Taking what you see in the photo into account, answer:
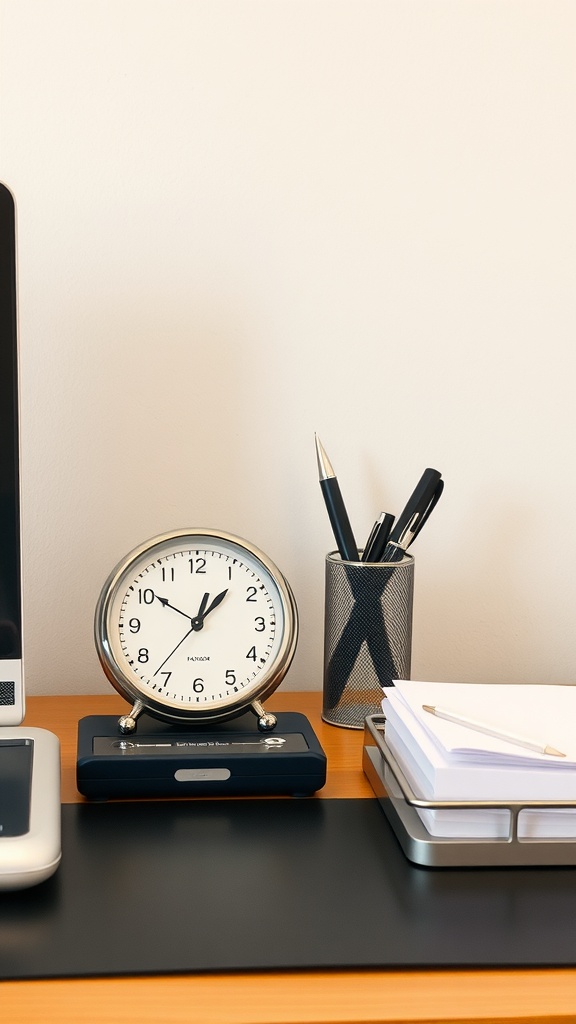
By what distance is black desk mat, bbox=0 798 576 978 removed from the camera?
481 millimetres

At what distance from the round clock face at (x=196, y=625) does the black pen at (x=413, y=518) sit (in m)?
0.14

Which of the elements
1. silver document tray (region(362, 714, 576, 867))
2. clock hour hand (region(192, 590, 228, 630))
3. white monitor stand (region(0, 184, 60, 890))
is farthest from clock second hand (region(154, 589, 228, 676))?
silver document tray (region(362, 714, 576, 867))

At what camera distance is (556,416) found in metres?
0.98

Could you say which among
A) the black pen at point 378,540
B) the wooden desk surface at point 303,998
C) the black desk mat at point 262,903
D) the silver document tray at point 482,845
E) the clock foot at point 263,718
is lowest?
the wooden desk surface at point 303,998

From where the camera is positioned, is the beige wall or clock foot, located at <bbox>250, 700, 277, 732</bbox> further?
the beige wall

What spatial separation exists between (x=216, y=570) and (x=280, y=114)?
0.46m

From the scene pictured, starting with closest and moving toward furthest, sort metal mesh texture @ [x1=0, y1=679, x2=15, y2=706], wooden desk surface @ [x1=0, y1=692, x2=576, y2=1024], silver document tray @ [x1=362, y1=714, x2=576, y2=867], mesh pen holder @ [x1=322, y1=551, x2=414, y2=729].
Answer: wooden desk surface @ [x1=0, y1=692, x2=576, y2=1024]
silver document tray @ [x1=362, y1=714, x2=576, y2=867]
metal mesh texture @ [x1=0, y1=679, x2=15, y2=706]
mesh pen holder @ [x1=322, y1=551, x2=414, y2=729]

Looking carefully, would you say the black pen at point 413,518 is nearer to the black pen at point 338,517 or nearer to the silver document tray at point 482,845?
the black pen at point 338,517

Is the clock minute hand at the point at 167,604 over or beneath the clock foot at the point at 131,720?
over

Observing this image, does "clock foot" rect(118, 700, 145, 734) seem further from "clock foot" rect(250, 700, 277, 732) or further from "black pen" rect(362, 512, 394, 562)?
"black pen" rect(362, 512, 394, 562)

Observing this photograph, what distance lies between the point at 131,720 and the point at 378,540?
28cm

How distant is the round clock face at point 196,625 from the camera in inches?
28.9

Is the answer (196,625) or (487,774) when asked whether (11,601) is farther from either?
(487,774)

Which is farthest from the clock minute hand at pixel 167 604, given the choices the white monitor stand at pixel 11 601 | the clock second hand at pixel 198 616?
the white monitor stand at pixel 11 601
